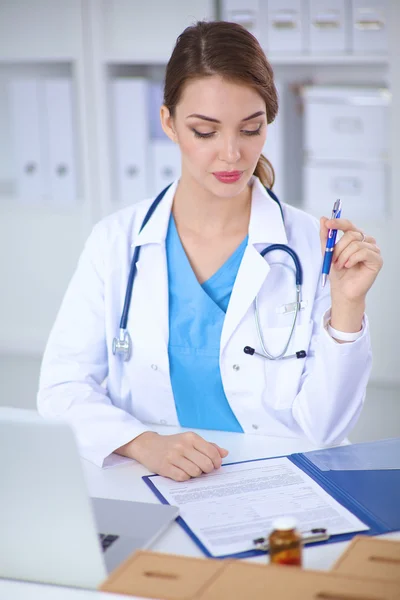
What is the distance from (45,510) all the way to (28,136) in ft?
8.75

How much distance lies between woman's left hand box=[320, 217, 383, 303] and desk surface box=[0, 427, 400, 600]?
0.89 feet

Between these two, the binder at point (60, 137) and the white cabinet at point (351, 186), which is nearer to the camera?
the white cabinet at point (351, 186)

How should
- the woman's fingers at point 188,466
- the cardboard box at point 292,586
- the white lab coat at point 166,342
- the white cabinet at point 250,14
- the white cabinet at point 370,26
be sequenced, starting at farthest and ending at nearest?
the white cabinet at point 250,14 < the white cabinet at point 370,26 < the white lab coat at point 166,342 < the woman's fingers at point 188,466 < the cardboard box at point 292,586

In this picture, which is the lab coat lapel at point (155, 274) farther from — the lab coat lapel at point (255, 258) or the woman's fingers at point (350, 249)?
the woman's fingers at point (350, 249)

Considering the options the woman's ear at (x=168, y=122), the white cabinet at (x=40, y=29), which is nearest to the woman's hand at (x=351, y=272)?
the woman's ear at (x=168, y=122)

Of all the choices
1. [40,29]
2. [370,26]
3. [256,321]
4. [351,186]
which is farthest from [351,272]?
[40,29]

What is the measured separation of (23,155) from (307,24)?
4.07 feet

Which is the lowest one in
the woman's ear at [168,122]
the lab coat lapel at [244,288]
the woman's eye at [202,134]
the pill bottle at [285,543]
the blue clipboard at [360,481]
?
the blue clipboard at [360,481]

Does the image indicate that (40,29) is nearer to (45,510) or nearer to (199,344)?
(199,344)

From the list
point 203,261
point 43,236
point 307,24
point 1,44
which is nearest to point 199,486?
point 203,261

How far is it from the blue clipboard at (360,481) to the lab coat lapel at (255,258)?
33 centimetres

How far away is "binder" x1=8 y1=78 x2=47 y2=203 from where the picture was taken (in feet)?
11.0

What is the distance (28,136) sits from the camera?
342cm

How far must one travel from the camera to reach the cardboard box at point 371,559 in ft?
3.10
